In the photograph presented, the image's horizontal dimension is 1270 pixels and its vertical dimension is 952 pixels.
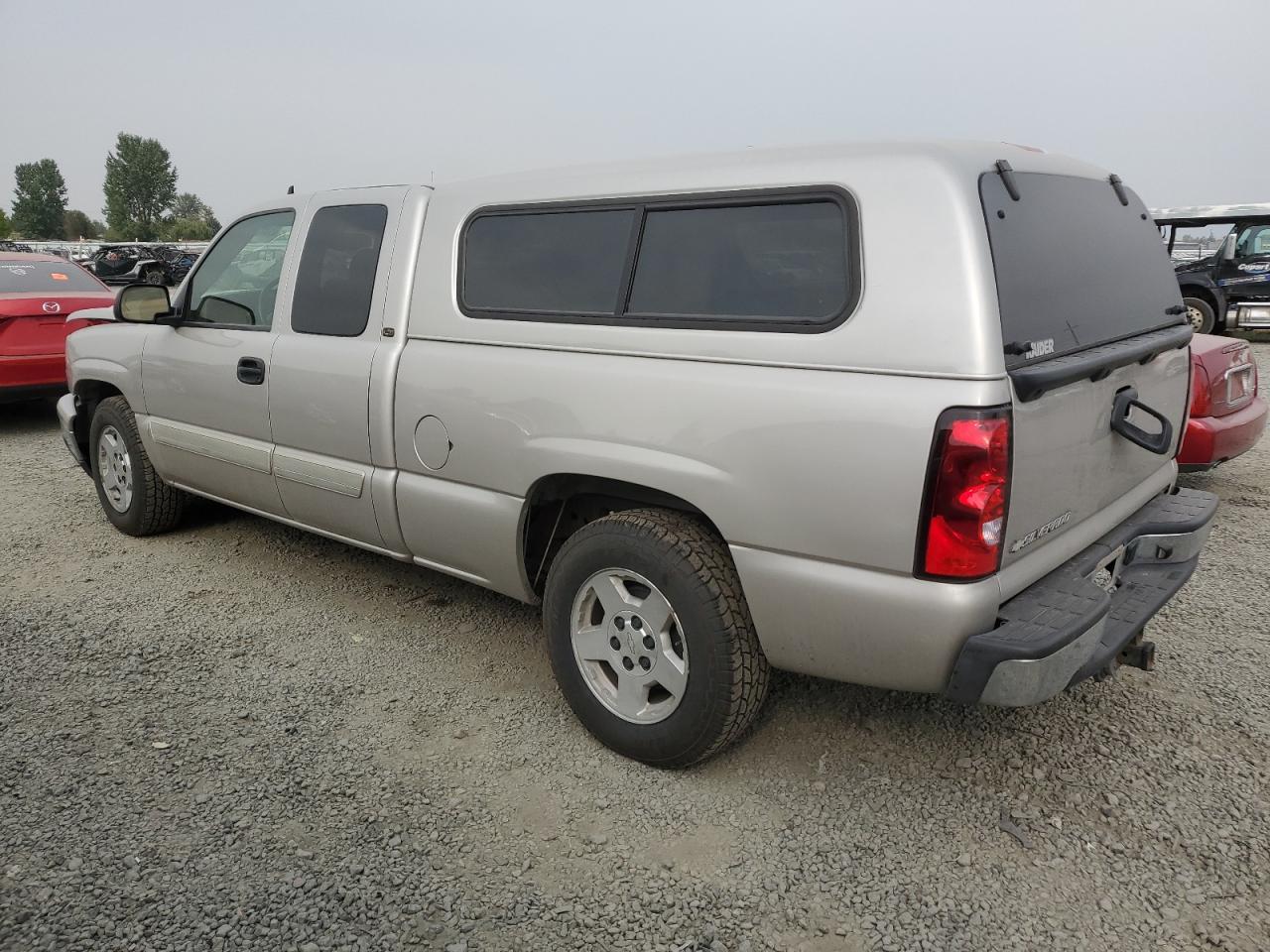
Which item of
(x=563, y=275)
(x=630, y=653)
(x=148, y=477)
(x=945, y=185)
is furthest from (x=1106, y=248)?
(x=148, y=477)

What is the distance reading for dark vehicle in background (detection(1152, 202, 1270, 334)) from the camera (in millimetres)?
12164

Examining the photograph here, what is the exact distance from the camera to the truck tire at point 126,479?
4848 millimetres

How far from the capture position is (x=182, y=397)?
439 cm

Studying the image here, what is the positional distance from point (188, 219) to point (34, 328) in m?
122

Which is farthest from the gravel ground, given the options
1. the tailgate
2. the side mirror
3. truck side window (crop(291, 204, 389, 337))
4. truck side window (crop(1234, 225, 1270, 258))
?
truck side window (crop(1234, 225, 1270, 258))

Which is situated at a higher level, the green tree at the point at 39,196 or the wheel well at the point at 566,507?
the green tree at the point at 39,196

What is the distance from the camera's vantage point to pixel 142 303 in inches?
174

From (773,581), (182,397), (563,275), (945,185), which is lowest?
(773,581)

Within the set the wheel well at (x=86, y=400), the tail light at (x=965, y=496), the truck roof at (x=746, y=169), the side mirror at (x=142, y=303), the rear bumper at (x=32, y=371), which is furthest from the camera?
the rear bumper at (x=32, y=371)

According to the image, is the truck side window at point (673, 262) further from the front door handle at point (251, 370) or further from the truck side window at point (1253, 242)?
the truck side window at point (1253, 242)

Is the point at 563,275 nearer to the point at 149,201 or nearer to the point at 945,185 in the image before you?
the point at 945,185

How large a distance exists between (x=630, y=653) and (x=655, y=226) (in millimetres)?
1345

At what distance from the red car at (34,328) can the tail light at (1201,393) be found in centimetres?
799

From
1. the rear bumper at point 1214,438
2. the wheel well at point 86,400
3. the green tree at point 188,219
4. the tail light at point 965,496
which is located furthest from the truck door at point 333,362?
the green tree at point 188,219
